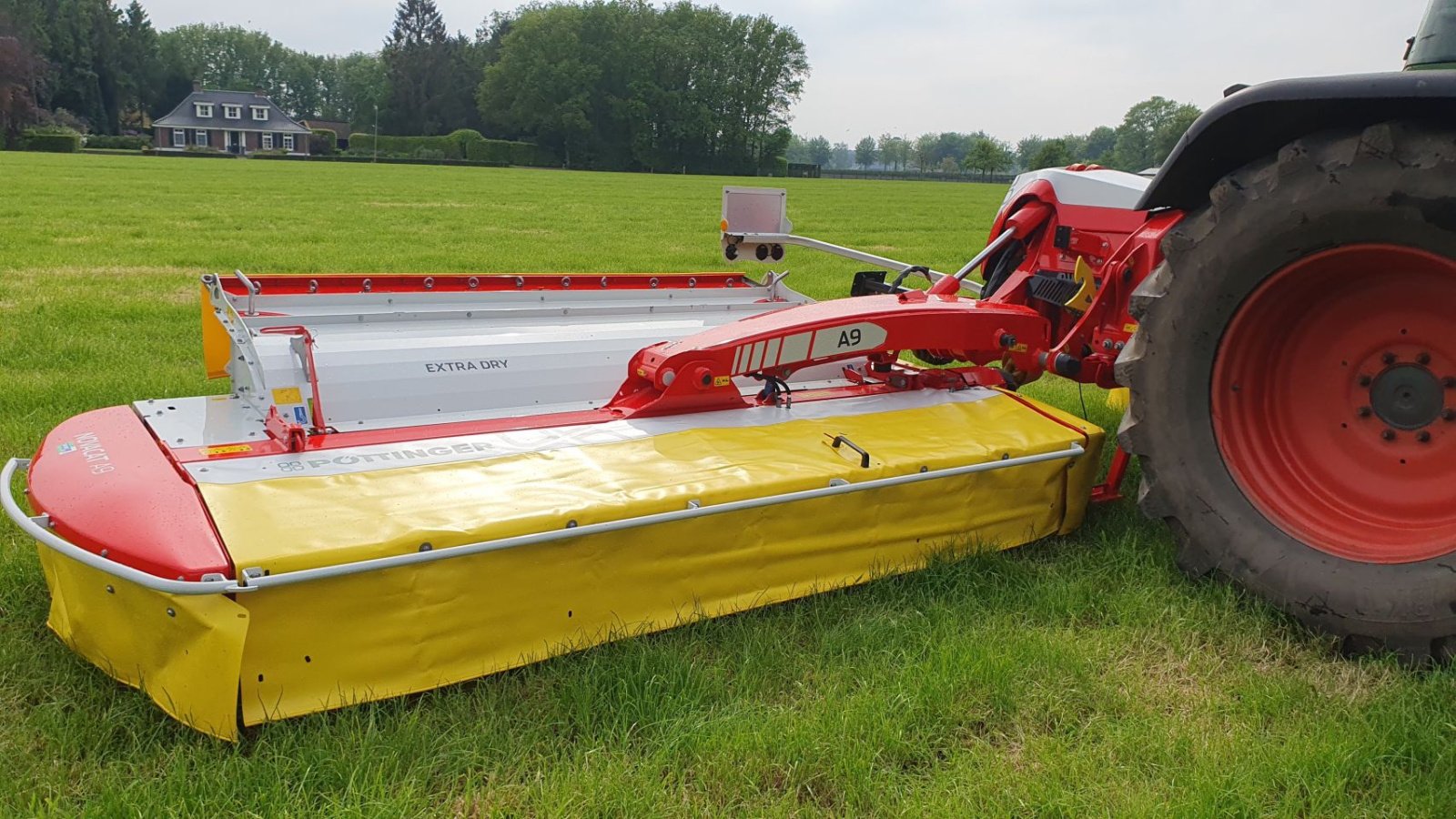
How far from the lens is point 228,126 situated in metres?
82.3

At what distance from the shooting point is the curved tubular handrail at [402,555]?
200 centimetres

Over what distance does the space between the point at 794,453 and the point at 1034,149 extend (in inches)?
3975

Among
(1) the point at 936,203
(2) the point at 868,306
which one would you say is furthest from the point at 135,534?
(1) the point at 936,203

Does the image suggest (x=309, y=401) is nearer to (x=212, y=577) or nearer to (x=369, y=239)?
(x=212, y=577)

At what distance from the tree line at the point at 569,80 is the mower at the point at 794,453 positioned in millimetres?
67139

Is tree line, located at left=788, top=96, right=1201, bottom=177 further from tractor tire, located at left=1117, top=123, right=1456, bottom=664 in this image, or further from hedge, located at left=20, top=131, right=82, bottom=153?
hedge, located at left=20, top=131, right=82, bottom=153

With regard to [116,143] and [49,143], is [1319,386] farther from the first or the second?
[116,143]

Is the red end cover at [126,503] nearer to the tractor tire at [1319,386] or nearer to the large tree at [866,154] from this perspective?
the tractor tire at [1319,386]

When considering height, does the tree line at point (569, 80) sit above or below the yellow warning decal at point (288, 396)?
above

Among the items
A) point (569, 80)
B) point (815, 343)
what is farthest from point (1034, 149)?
point (815, 343)

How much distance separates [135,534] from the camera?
2.12 m

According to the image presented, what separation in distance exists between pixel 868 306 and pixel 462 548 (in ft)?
5.45

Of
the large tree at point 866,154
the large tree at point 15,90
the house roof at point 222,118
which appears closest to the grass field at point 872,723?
the large tree at point 15,90

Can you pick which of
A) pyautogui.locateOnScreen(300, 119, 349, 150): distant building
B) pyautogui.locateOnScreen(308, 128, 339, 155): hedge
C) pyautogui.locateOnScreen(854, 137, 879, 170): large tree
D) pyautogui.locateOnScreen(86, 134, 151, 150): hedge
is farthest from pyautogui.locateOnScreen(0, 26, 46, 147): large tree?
pyautogui.locateOnScreen(854, 137, 879, 170): large tree
